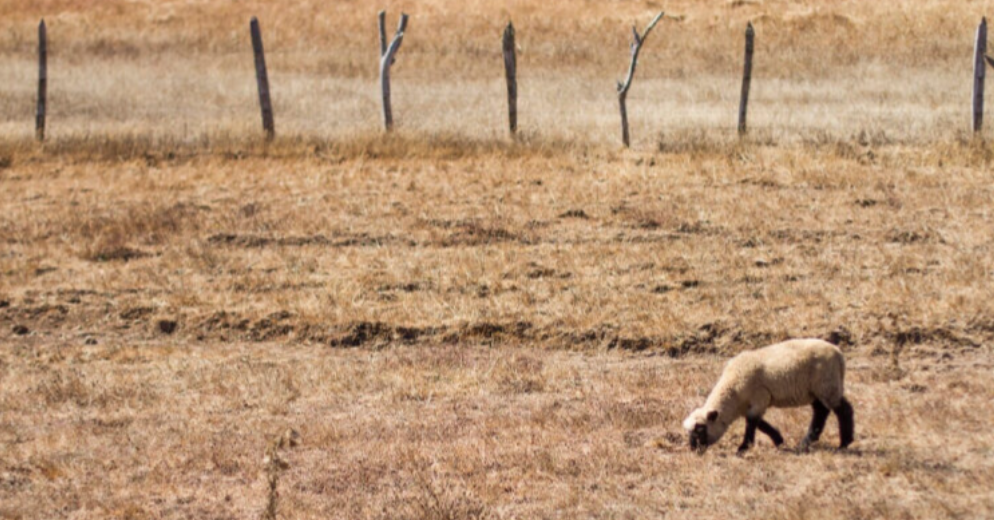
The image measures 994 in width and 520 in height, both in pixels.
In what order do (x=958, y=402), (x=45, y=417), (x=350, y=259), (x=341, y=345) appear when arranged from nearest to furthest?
(x=958, y=402) → (x=45, y=417) → (x=341, y=345) → (x=350, y=259)

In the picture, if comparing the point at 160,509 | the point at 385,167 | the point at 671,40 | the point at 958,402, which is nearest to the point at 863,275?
the point at 958,402

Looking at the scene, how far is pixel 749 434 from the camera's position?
308 inches

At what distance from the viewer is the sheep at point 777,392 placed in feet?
24.5

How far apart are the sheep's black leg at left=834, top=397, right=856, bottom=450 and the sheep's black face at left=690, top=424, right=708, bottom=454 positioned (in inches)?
33.1

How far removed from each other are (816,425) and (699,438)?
2.49 feet

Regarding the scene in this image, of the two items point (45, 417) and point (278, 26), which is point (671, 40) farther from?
A: point (45, 417)

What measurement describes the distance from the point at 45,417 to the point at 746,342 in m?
6.31

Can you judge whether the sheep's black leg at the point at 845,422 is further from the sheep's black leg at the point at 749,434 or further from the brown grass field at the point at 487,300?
the sheep's black leg at the point at 749,434

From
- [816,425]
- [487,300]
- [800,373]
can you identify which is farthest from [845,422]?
[487,300]

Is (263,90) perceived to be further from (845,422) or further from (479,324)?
(845,422)

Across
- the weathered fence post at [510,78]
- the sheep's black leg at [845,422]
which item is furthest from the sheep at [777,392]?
the weathered fence post at [510,78]

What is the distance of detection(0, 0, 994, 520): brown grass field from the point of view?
7.68 metres

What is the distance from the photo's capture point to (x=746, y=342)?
36.8 feet

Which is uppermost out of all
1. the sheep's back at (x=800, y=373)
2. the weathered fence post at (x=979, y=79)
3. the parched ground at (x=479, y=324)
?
the weathered fence post at (x=979, y=79)
